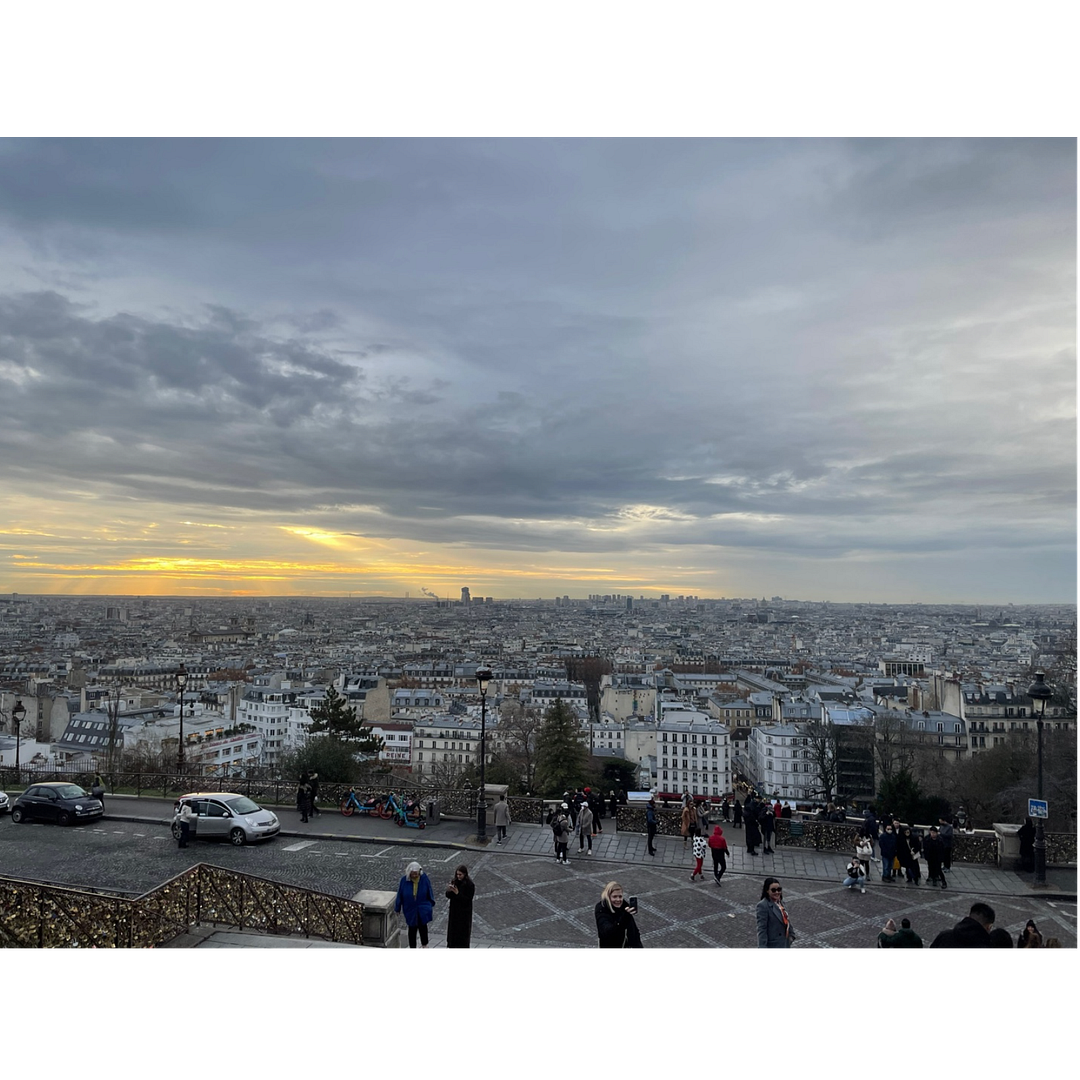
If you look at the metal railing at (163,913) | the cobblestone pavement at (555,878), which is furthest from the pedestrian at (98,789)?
the metal railing at (163,913)

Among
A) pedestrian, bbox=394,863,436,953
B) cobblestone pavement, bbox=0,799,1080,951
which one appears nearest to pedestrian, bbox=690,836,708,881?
cobblestone pavement, bbox=0,799,1080,951

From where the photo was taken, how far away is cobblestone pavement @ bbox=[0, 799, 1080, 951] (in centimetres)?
877

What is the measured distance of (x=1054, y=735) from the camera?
31312 millimetres

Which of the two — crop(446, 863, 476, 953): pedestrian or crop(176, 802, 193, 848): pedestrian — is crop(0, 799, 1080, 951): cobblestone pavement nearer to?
crop(176, 802, 193, 848): pedestrian

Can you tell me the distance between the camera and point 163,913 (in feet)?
22.0

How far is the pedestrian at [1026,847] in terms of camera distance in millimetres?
11148

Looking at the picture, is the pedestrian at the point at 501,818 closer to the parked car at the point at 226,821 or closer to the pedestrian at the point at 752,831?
the parked car at the point at 226,821

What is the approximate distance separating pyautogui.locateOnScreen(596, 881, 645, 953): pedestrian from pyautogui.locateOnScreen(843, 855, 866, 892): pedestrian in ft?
19.7

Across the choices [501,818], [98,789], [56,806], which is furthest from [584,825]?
[98,789]

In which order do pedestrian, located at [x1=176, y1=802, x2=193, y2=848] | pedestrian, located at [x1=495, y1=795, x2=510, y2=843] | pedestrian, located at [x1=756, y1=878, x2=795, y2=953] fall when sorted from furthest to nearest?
1. pedestrian, located at [x1=495, y1=795, x2=510, y2=843]
2. pedestrian, located at [x1=176, y1=802, x2=193, y2=848]
3. pedestrian, located at [x1=756, y1=878, x2=795, y2=953]

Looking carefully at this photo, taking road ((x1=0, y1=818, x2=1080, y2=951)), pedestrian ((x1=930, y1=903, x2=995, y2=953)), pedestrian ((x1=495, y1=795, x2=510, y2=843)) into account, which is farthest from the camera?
pedestrian ((x1=495, y1=795, x2=510, y2=843))
